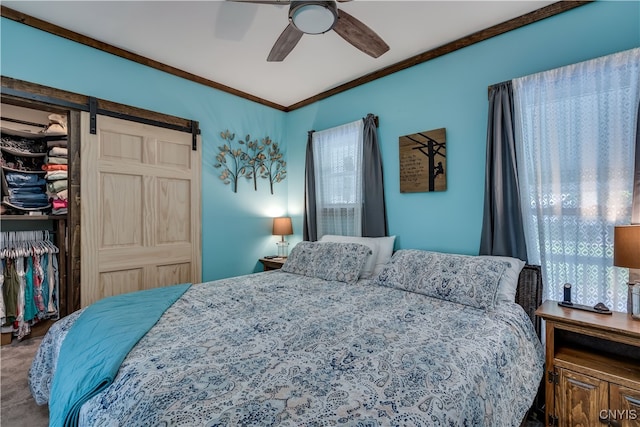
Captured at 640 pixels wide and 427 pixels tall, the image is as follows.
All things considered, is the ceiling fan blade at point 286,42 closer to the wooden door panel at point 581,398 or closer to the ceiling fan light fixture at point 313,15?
the ceiling fan light fixture at point 313,15

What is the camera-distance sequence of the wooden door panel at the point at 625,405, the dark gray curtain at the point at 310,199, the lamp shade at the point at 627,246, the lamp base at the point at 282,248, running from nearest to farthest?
the wooden door panel at the point at 625,405, the lamp shade at the point at 627,246, the dark gray curtain at the point at 310,199, the lamp base at the point at 282,248

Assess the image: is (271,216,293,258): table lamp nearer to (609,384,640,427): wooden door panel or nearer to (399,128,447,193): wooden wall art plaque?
(399,128,447,193): wooden wall art plaque

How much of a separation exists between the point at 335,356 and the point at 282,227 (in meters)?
2.70

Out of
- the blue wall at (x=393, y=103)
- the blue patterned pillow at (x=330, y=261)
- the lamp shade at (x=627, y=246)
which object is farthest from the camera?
the blue patterned pillow at (x=330, y=261)

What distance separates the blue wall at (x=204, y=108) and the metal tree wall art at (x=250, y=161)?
A: 0.07m

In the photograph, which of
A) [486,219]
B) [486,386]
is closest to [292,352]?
[486,386]

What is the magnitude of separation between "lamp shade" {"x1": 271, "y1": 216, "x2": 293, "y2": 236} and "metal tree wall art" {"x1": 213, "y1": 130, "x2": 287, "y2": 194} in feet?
1.45

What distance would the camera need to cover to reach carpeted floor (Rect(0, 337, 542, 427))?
68.9 inches

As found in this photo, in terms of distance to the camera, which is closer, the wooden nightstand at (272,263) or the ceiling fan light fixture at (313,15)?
the ceiling fan light fixture at (313,15)

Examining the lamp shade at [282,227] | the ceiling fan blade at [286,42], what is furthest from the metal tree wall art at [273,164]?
the ceiling fan blade at [286,42]

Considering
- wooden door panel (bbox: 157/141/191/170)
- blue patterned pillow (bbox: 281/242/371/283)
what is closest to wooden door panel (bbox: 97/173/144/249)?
wooden door panel (bbox: 157/141/191/170)

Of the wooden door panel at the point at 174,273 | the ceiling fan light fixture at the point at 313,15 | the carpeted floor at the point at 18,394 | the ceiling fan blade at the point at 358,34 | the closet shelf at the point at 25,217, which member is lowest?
the carpeted floor at the point at 18,394

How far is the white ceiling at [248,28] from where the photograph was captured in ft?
6.98

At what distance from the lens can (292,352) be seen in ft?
4.07
